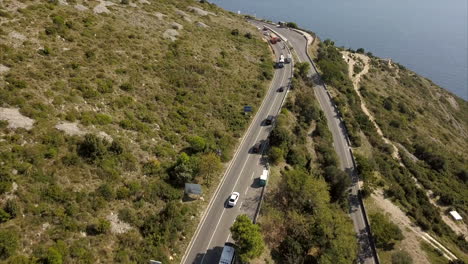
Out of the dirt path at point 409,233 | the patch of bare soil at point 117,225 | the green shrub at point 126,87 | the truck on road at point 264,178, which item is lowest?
the patch of bare soil at point 117,225

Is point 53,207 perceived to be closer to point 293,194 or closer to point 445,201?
point 293,194

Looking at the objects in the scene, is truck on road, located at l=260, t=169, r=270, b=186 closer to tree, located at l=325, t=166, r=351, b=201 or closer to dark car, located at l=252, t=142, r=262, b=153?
dark car, located at l=252, t=142, r=262, b=153

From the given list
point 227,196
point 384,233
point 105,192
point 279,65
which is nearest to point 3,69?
point 105,192

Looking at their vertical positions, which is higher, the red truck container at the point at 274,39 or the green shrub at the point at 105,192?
the red truck container at the point at 274,39

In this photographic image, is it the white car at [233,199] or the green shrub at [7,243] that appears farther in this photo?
the white car at [233,199]

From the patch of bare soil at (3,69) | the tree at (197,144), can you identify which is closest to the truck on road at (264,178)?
the tree at (197,144)

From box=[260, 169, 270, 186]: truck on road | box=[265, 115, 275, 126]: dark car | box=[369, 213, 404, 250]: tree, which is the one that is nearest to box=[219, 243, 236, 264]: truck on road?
box=[260, 169, 270, 186]: truck on road

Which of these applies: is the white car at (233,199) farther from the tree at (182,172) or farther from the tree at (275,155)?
the tree at (275,155)
